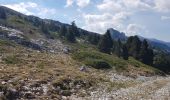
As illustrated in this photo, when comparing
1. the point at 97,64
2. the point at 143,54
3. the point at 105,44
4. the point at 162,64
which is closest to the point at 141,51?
the point at 143,54

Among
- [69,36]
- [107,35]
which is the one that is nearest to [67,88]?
[107,35]

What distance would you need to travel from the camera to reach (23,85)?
145ft

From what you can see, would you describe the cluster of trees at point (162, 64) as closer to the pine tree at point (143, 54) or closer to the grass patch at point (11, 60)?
the pine tree at point (143, 54)

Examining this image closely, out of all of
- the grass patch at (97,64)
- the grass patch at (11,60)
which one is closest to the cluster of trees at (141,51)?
the grass patch at (97,64)

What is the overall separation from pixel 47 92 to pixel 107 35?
101622 mm

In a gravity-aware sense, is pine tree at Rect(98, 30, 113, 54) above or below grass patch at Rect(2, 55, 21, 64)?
above

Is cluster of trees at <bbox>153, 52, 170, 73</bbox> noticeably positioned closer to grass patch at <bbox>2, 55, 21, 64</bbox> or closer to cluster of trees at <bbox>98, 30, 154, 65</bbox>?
cluster of trees at <bbox>98, 30, 154, 65</bbox>

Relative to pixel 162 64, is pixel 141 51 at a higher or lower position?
higher

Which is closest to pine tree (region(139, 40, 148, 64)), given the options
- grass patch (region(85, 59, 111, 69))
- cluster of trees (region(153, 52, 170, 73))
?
cluster of trees (region(153, 52, 170, 73))

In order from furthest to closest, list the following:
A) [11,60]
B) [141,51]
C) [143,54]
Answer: [141,51] → [143,54] → [11,60]

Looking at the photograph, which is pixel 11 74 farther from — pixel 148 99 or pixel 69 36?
pixel 69 36

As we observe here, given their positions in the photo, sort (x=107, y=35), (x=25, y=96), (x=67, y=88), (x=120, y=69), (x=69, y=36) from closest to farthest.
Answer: (x=25, y=96), (x=67, y=88), (x=120, y=69), (x=107, y=35), (x=69, y=36)

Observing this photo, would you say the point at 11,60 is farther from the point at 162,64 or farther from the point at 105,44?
the point at 162,64

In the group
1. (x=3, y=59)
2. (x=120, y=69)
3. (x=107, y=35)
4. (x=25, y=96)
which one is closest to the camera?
(x=25, y=96)
